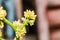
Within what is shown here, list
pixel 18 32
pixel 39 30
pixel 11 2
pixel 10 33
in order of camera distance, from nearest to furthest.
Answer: pixel 18 32 → pixel 39 30 → pixel 10 33 → pixel 11 2

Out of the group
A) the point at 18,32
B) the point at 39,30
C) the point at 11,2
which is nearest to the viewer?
the point at 18,32

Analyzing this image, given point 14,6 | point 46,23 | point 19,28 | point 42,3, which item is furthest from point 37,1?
point 19,28

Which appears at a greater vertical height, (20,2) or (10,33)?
(20,2)

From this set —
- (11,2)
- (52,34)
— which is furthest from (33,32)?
(11,2)

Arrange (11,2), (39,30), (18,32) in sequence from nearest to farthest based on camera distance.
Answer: (18,32)
(39,30)
(11,2)

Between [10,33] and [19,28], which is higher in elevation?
[19,28]

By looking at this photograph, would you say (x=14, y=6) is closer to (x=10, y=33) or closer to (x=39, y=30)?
(x=10, y=33)

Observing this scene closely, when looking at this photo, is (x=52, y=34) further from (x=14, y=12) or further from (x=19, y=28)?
(x=19, y=28)

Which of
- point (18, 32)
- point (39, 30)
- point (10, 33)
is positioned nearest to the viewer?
point (18, 32)

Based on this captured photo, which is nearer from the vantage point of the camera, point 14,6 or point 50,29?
point 50,29
